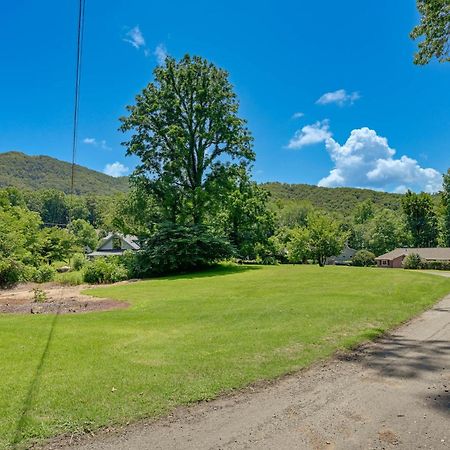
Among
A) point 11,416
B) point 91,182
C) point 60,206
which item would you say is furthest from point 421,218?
point 91,182

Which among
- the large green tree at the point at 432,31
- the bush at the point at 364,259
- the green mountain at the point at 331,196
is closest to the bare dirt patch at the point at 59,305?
the large green tree at the point at 432,31

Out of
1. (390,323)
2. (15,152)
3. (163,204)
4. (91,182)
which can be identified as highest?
(15,152)

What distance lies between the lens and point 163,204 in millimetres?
28422

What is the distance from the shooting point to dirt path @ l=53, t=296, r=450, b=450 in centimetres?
392

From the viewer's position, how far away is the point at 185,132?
27.8 m

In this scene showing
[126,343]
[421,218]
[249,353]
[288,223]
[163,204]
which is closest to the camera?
[249,353]

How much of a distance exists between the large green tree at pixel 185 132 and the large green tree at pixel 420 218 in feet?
158

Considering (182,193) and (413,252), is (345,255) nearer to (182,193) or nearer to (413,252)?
(413,252)

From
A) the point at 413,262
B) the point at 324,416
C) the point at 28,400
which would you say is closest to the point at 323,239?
the point at 413,262

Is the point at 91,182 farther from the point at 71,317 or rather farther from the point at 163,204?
the point at 71,317

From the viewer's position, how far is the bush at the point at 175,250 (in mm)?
25047

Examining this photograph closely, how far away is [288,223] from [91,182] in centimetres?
12943

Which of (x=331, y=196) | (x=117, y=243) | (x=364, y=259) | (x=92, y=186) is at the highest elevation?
(x=92, y=186)

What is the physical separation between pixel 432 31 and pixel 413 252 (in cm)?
4749
